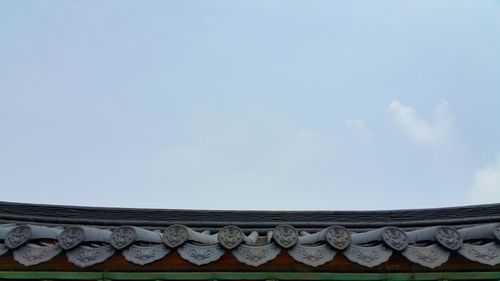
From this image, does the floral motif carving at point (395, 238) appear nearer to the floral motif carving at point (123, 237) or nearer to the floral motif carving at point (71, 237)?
the floral motif carving at point (123, 237)

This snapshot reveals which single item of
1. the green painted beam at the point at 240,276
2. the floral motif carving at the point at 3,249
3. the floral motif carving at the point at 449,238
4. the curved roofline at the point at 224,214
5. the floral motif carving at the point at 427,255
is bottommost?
the green painted beam at the point at 240,276

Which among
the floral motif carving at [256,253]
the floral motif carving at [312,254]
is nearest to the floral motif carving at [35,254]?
the floral motif carving at [256,253]

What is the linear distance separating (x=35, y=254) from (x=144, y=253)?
2.17 ft

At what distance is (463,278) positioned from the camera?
7.98ft

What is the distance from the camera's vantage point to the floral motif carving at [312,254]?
2355mm

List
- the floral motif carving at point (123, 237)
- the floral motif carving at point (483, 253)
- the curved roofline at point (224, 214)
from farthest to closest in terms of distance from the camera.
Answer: the curved roofline at point (224, 214), the floral motif carving at point (123, 237), the floral motif carving at point (483, 253)

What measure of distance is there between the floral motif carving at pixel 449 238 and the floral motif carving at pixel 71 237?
2140 mm

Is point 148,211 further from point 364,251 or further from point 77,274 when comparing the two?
point 364,251

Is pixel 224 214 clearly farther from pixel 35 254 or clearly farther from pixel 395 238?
pixel 395 238

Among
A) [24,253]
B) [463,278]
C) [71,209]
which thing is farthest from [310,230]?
[71,209]

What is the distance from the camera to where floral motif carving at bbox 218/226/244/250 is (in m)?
2.38

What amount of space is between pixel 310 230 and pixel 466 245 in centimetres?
149

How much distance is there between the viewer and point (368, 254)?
2.37 meters

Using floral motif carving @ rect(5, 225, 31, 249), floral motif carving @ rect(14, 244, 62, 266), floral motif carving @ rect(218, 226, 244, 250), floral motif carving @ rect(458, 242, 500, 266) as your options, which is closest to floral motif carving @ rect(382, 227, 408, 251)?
floral motif carving @ rect(458, 242, 500, 266)
